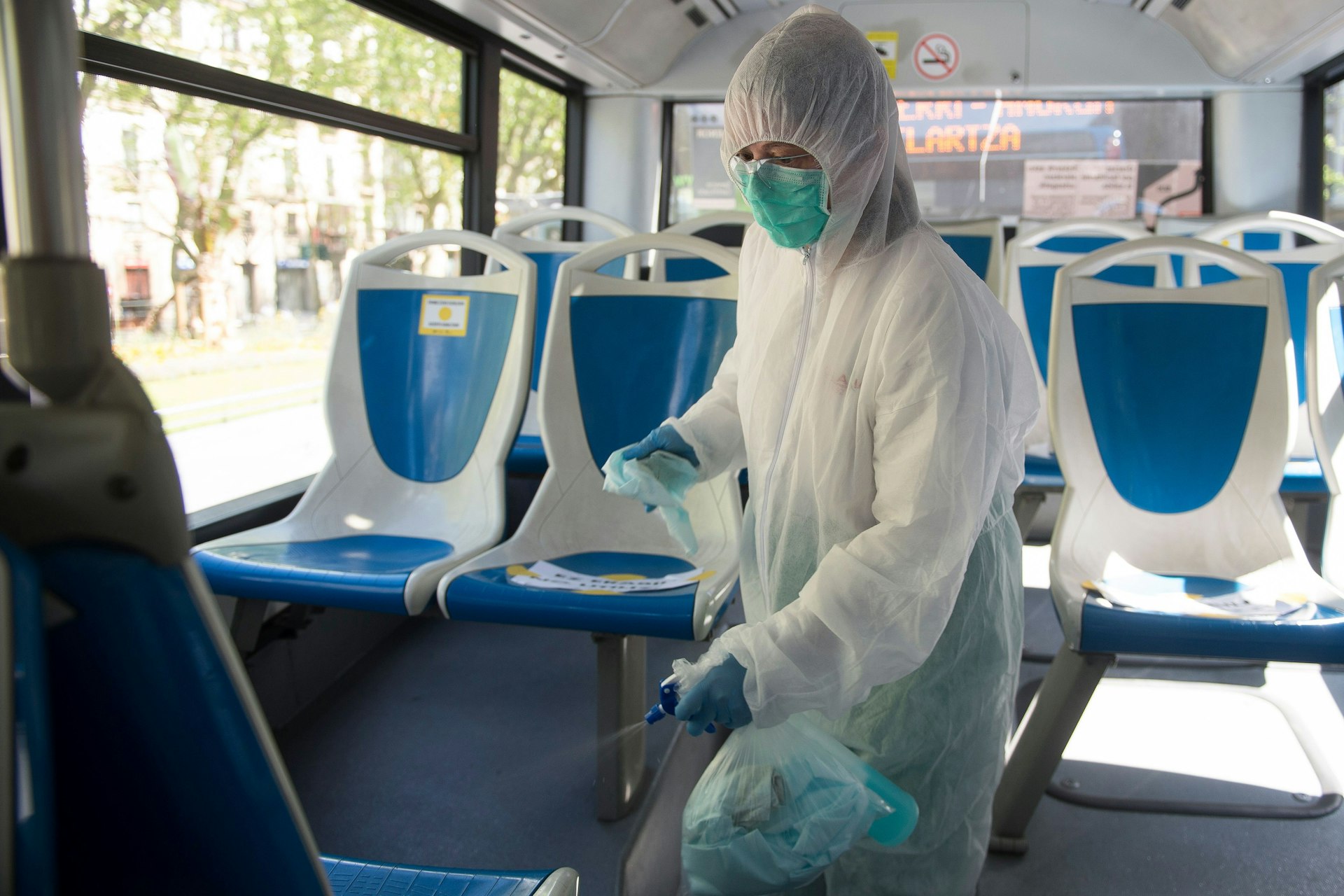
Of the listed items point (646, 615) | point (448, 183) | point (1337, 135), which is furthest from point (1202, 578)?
point (1337, 135)

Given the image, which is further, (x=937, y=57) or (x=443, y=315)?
(x=937, y=57)

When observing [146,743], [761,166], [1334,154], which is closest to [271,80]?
[761,166]

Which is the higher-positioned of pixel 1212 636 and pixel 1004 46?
pixel 1004 46

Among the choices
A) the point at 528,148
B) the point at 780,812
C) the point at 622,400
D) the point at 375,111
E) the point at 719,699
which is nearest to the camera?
the point at 719,699

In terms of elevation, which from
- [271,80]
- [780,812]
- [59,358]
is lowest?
[780,812]

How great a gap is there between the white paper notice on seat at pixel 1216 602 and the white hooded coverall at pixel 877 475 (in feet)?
1.84

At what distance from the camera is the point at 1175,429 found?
2184 mm

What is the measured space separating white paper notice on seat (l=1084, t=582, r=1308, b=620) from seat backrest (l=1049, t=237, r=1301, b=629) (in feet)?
0.65

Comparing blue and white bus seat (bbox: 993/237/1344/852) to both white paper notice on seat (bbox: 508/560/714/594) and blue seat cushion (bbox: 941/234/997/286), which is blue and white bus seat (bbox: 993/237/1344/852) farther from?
blue seat cushion (bbox: 941/234/997/286)

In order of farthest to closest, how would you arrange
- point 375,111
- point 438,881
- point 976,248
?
1. point 976,248
2. point 375,111
3. point 438,881

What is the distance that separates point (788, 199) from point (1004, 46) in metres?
4.40

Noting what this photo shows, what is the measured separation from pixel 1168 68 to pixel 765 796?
194 inches

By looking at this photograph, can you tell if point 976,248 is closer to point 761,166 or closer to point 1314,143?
point 761,166

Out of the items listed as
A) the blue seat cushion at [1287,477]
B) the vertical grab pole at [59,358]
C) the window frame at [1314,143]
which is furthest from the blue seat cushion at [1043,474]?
the window frame at [1314,143]
